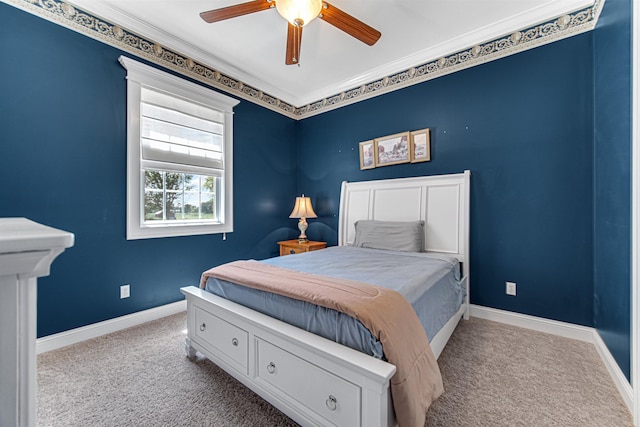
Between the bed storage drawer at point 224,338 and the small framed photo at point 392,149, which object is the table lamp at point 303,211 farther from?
the bed storage drawer at point 224,338

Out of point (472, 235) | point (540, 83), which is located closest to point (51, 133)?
point (472, 235)

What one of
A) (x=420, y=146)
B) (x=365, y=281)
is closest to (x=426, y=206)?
(x=420, y=146)

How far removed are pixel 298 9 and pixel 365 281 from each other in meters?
1.80

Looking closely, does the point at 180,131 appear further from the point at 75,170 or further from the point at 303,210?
the point at 303,210

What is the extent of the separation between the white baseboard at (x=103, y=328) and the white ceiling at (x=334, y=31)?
269 cm

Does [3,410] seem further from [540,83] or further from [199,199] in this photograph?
[540,83]

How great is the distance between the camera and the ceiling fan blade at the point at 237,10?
186 cm

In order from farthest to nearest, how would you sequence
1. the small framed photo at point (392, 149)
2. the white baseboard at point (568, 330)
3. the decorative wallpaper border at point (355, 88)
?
the small framed photo at point (392, 149)
the decorative wallpaper border at point (355, 88)
the white baseboard at point (568, 330)

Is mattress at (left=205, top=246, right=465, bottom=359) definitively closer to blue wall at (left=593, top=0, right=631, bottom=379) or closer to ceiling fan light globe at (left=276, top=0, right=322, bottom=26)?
blue wall at (left=593, top=0, right=631, bottom=379)

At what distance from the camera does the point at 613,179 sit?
1.86m

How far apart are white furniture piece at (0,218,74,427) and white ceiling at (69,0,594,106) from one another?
2.70 m

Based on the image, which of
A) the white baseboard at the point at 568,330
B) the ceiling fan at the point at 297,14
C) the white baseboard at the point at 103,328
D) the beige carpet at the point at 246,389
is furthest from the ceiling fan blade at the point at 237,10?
the white baseboard at the point at 568,330

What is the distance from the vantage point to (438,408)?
154 centimetres

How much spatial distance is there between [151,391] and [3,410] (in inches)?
64.0
